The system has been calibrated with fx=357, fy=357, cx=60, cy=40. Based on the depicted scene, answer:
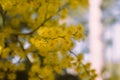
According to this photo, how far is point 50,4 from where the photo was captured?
158 centimetres

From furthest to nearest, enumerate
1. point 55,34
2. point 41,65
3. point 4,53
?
point 41,65 < point 4,53 < point 55,34

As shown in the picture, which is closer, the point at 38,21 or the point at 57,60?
the point at 57,60

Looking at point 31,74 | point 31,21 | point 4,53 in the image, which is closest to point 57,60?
point 31,74

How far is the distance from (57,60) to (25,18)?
43 centimetres

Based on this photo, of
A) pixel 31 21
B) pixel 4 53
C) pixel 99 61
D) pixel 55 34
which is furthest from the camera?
pixel 99 61

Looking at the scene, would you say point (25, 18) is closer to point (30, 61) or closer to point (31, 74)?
point (30, 61)

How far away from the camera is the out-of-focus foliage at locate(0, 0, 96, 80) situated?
1495 mm

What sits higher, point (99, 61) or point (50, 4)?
point (99, 61)

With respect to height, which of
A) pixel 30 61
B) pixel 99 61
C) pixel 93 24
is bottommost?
pixel 30 61

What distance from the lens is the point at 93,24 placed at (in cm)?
536

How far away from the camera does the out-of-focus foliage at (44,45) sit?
1.50 meters

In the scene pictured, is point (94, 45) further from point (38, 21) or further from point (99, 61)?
point (38, 21)

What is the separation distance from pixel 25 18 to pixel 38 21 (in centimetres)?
18

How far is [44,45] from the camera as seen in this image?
148 cm
